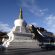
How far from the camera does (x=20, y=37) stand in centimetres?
3831

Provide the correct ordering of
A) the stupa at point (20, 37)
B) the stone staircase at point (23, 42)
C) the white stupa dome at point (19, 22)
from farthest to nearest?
the white stupa dome at point (19, 22), the stupa at point (20, 37), the stone staircase at point (23, 42)

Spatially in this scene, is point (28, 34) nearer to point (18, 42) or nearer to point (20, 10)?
point (18, 42)

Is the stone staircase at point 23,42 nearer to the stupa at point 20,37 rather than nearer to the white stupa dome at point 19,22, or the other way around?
the stupa at point 20,37

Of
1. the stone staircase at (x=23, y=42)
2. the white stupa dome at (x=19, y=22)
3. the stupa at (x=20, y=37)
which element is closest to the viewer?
the stone staircase at (x=23, y=42)

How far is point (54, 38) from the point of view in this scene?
2835 inches

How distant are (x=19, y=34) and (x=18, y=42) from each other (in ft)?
8.76

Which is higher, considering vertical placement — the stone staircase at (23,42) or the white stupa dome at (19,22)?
the white stupa dome at (19,22)

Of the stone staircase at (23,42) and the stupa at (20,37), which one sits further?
the stupa at (20,37)

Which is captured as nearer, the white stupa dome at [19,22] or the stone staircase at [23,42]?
the stone staircase at [23,42]

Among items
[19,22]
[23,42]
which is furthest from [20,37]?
[19,22]

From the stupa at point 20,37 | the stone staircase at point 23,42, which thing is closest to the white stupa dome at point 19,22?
the stupa at point 20,37

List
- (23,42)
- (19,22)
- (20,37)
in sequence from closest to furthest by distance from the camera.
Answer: (23,42) < (20,37) < (19,22)

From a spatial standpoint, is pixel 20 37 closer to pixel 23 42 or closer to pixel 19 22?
pixel 23 42

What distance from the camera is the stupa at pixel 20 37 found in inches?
1426
